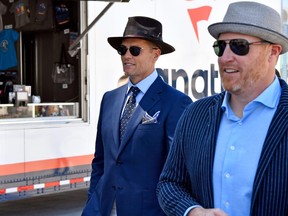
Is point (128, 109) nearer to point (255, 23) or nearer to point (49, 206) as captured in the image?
point (255, 23)

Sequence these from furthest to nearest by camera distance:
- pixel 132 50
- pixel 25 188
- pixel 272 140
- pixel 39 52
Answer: pixel 39 52, pixel 25 188, pixel 132 50, pixel 272 140

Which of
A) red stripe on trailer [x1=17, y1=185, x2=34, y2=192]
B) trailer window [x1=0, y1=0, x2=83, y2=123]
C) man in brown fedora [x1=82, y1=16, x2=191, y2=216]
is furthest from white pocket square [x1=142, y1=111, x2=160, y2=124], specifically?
trailer window [x1=0, y1=0, x2=83, y2=123]

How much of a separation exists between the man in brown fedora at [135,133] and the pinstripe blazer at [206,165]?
0.86m

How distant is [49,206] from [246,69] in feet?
20.8

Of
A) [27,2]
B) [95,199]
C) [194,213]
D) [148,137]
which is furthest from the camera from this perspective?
[27,2]

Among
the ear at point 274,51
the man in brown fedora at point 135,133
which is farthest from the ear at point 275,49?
the man in brown fedora at point 135,133

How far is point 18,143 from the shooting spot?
17.8ft

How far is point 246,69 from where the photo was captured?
1927mm


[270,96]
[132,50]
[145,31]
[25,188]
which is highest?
[145,31]

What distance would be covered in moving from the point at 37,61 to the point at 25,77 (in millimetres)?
436

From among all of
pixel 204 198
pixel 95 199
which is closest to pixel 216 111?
pixel 204 198

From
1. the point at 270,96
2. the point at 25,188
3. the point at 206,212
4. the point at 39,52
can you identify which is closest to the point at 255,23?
the point at 270,96

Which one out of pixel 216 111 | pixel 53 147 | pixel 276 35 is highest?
pixel 276 35

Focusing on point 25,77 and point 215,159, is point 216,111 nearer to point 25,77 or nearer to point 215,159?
point 215,159
